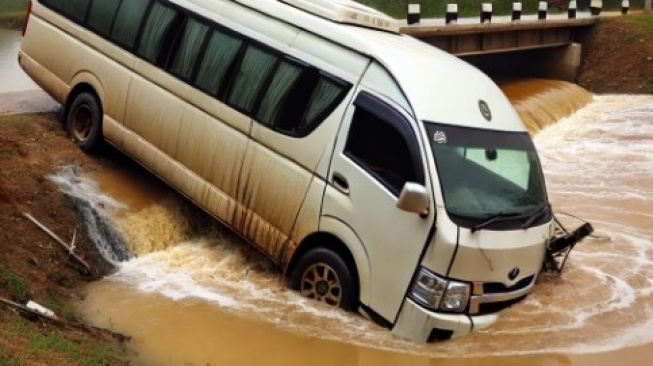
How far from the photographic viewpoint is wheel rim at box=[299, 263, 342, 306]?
7.72 m

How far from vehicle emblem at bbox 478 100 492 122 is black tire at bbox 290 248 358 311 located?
1914 millimetres

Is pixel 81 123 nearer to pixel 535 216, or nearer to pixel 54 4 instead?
pixel 54 4

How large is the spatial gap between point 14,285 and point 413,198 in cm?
338

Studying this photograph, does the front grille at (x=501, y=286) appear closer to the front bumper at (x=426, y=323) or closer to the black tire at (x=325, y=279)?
the front bumper at (x=426, y=323)

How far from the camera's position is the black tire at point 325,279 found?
298 inches

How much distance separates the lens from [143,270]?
8.81 metres

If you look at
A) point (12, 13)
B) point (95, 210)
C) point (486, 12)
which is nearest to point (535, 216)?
point (95, 210)

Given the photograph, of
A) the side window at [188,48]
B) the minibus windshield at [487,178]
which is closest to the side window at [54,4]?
the side window at [188,48]

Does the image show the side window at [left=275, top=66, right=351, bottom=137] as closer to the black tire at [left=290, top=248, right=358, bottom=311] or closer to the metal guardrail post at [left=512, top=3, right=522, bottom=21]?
the black tire at [left=290, top=248, right=358, bottom=311]

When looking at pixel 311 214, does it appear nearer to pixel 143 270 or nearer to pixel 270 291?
pixel 270 291

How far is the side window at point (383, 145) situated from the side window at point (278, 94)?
0.84 m

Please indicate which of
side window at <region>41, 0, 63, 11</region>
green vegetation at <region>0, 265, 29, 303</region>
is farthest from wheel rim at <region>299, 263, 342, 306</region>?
side window at <region>41, 0, 63, 11</region>

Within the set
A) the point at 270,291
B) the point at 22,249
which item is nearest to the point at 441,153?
the point at 270,291

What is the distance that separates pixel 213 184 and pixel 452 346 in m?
3.16
